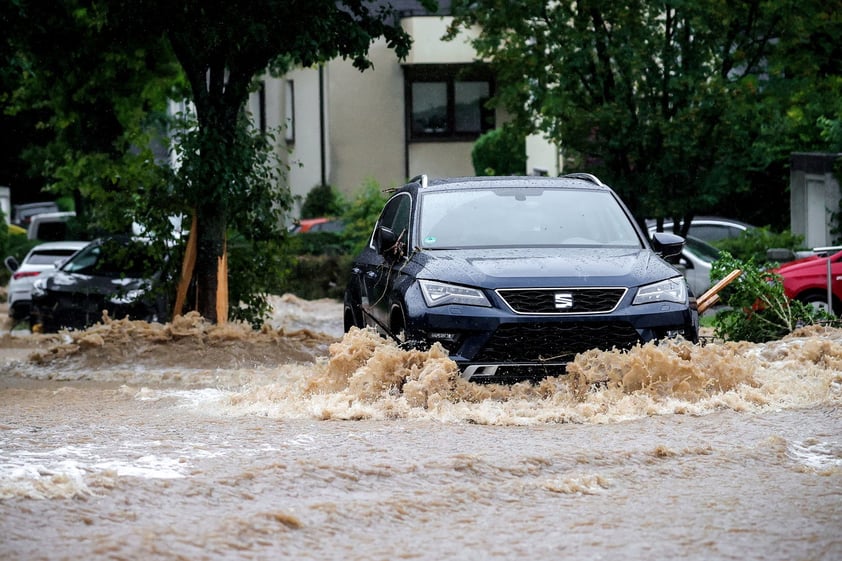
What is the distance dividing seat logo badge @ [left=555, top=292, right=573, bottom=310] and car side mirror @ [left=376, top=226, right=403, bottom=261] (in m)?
1.58

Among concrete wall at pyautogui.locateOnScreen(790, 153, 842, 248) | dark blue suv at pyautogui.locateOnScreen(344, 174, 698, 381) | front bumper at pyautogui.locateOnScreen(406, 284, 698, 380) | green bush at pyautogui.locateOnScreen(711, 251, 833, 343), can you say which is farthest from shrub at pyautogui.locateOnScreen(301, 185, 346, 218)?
front bumper at pyautogui.locateOnScreen(406, 284, 698, 380)

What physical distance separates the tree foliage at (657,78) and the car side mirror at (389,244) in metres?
9.56

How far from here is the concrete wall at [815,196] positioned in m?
21.2

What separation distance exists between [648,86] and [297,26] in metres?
6.51

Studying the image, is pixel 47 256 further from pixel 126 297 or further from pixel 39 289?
pixel 126 297

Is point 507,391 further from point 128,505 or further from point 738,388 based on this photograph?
point 128,505

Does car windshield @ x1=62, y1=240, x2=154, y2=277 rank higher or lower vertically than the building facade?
lower

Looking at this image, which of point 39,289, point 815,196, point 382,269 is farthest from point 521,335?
point 39,289

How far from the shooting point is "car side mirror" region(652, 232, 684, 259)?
1135 cm

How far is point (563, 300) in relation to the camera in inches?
394

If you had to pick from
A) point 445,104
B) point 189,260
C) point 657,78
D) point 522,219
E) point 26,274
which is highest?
point 445,104

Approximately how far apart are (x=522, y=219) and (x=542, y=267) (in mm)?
1260

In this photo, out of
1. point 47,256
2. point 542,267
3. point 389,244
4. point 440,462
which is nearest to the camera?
point 440,462

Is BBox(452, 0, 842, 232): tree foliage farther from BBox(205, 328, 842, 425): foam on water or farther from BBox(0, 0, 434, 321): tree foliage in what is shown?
BBox(205, 328, 842, 425): foam on water
